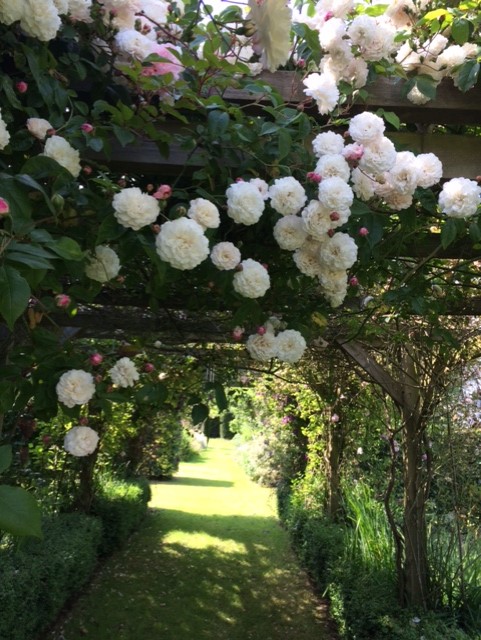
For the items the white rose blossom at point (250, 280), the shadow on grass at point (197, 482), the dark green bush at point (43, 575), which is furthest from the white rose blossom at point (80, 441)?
the shadow on grass at point (197, 482)

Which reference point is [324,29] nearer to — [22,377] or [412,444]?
[22,377]

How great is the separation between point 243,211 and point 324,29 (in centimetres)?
50

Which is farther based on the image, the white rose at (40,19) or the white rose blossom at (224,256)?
the white rose blossom at (224,256)

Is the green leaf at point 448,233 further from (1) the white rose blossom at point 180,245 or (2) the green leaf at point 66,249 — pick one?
(2) the green leaf at point 66,249

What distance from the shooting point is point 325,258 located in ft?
4.66

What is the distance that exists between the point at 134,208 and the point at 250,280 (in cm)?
35

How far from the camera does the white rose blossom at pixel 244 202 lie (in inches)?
51.1

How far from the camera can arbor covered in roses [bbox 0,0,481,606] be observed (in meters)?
1.25

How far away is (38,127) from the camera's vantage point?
1269mm

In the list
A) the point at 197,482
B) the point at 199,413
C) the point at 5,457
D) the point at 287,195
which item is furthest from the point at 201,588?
the point at 197,482

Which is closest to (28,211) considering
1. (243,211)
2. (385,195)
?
(243,211)

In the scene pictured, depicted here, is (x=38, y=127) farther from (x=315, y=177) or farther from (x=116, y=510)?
(x=116, y=510)

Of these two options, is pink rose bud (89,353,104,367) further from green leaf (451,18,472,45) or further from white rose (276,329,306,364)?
green leaf (451,18,472,45)

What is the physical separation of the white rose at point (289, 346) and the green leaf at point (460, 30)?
82cm
